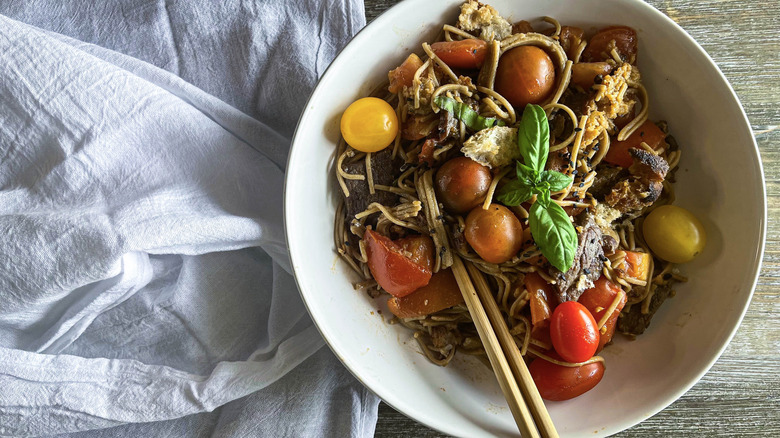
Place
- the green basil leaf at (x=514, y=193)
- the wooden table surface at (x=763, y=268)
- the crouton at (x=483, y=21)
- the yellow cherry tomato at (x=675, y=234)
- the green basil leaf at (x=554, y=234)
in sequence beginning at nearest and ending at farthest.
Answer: the green basil leaf at (x=554, y=234), the green basil leaf at (x=514, y=193), the crouton at (x=483, y=21), the yellow cherry tomato at (x=675, y=234), the wooden table surface at (x=763, y=268)

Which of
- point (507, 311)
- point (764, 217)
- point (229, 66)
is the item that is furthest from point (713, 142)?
point (229, 66)

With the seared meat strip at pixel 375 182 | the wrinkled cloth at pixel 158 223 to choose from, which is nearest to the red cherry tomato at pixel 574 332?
the seared meat strip at pixel 375 182

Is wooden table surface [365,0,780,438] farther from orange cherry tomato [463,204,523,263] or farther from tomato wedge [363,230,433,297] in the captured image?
orange cherry tomato [463,204,523,263]

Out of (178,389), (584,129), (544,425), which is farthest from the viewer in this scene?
(178,389)

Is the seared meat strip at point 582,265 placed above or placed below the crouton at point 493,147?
below

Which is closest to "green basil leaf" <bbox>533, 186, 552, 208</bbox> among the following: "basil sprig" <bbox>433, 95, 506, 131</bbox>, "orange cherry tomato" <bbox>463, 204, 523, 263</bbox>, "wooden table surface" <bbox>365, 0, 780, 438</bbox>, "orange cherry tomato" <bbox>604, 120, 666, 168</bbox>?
"orange cherry tomato" <bbox>463, 204, 523, 263</bbox>

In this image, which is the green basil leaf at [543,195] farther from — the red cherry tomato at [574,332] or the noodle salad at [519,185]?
the red cherry tomato at [574,332]

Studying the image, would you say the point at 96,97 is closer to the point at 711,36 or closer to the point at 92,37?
the point at 92,37
